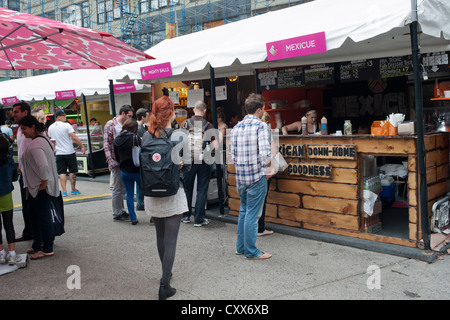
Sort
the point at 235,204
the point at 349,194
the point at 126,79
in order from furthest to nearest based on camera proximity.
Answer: the point at 126,79 → the point at 235,204 → the point at 349,194

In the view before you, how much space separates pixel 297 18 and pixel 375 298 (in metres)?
4.42

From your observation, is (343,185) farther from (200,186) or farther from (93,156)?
(93,156)

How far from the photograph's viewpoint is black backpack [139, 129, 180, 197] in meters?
3.94

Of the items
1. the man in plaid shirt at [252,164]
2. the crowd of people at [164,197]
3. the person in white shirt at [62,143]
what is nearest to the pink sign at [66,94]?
the person in white shirt at [62,143]

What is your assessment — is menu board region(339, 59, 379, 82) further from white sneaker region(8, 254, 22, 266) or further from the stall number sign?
white sneaker region(8, 254, 22, 266)

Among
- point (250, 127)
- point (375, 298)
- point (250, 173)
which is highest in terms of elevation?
point (250, 127)

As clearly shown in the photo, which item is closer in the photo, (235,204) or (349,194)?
(349,194)

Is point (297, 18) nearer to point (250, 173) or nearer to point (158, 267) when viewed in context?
point (250, 173)

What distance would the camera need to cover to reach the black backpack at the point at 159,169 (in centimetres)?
394

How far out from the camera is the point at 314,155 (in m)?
5.96

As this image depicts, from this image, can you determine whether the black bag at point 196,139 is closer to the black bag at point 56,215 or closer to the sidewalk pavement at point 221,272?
the sidewalk pavement at point 221,272

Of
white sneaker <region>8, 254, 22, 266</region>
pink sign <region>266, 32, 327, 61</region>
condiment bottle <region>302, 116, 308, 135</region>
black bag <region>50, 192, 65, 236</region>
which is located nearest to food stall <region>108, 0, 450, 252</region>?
pink sign <region>266, 32, 327, 61</region>

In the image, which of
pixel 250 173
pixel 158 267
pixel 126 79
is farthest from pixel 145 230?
pixel 126 79

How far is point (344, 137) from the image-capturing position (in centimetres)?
567
